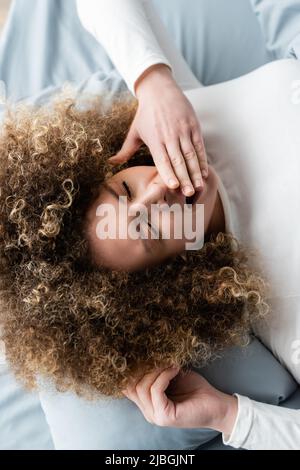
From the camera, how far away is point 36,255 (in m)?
0.77

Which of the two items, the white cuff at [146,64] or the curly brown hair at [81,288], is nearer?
the curly brown hair at [81,288]

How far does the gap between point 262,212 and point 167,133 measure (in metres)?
0.22

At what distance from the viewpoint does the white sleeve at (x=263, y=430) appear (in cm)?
81

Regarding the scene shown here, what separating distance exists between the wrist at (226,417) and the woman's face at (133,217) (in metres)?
0.26

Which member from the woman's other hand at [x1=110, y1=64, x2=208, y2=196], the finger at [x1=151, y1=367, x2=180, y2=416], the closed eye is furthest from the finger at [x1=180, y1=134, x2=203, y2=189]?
the finger at [x1=151, y1=367, x2=180, y2=416]

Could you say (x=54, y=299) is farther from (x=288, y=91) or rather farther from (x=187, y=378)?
(x=288, y=91)

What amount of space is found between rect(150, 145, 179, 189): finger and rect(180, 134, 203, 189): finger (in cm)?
3

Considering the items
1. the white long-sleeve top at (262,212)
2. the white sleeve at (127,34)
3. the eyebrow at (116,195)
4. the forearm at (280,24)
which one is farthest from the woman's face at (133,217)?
the forearm at (280,24)

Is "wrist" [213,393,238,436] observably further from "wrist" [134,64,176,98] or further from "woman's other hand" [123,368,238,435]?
"wrist" [134,64,176,98]

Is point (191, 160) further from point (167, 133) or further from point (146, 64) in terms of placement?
point (146, 64)

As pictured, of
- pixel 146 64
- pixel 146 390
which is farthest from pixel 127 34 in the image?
pixel 146 390

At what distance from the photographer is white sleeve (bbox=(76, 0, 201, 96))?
0.91 metres

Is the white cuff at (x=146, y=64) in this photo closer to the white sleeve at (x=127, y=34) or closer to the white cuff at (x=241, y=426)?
the white sleeve at (x=127, y=34)

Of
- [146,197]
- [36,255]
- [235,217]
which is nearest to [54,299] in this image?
[36,255]
